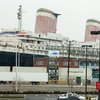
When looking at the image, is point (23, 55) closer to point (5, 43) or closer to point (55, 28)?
point (5, 43)

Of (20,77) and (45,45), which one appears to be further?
(45,45)

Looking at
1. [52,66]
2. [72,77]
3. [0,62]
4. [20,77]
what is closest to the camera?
[20,77]

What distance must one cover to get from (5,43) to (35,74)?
42.1 metres

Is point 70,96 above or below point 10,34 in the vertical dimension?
below

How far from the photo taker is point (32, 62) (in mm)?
107250

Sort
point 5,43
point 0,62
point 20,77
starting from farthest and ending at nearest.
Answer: point 5,43, point 0,62, point 20,77

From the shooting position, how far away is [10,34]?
417 feet

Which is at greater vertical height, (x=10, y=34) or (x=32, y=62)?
(x=10, y=34)

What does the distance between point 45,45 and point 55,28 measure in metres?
31.9

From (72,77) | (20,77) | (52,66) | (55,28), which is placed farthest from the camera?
(55,28)

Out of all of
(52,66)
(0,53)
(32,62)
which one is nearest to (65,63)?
(52,66)

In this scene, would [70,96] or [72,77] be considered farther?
[72,77]

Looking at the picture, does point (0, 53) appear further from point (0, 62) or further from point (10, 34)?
point (10, 34)

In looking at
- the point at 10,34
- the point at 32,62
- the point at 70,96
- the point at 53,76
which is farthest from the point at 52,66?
the point at 70,96
